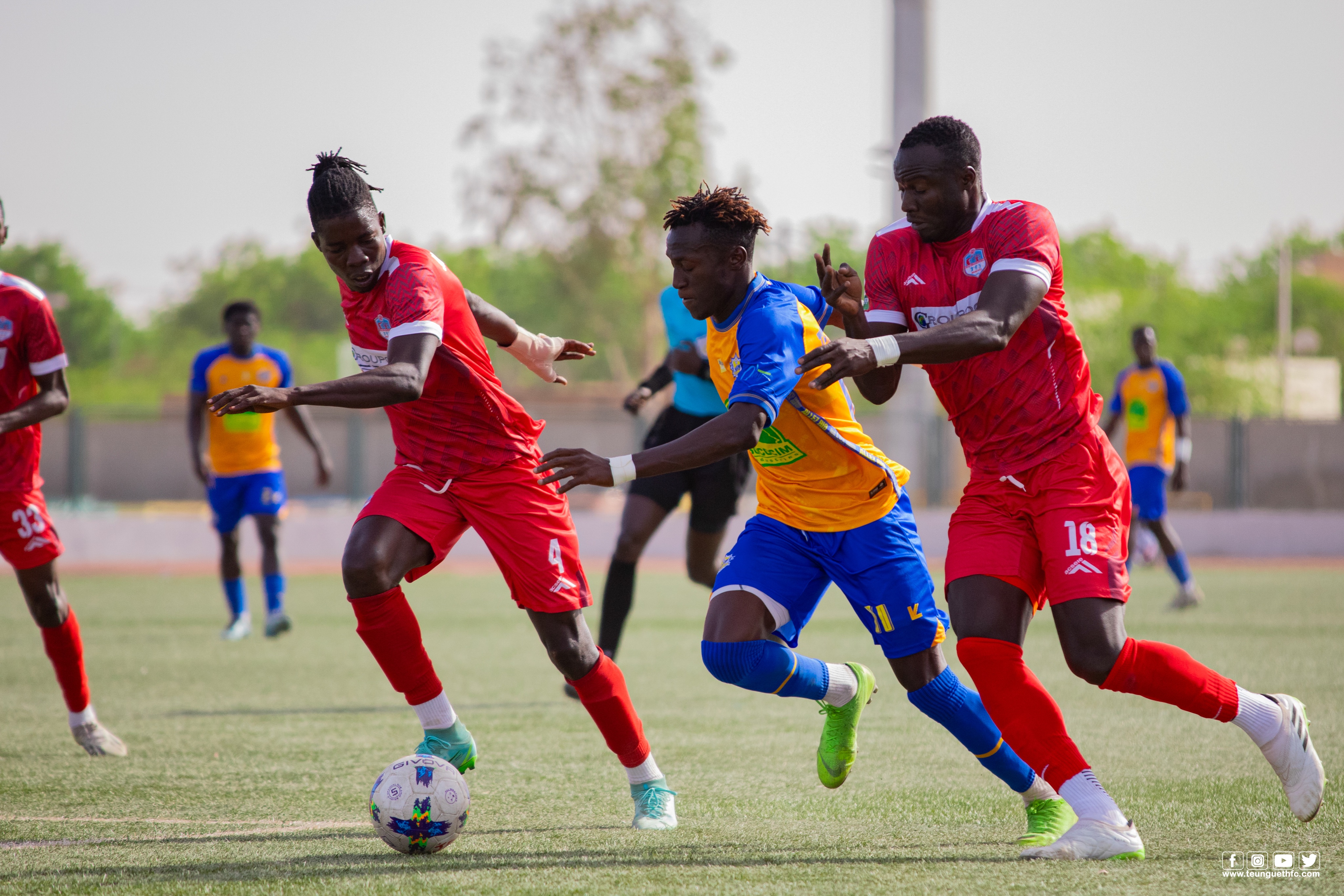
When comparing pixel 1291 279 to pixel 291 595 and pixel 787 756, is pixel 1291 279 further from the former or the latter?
pixel 787 756

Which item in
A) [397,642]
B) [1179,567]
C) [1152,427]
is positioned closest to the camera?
[397,642]

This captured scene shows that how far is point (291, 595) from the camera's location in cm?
1530

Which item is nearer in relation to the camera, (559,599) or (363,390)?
(363,390)

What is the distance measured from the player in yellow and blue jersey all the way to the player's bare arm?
2.90 m

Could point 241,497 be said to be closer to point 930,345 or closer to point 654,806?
point 654,806

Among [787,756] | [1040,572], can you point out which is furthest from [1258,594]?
[1040,572]

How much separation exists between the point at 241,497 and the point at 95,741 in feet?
16.4

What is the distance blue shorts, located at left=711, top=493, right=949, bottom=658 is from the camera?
4543mm

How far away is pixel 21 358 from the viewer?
605cm

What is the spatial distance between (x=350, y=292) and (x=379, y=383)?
85cm

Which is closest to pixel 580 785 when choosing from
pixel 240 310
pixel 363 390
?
pixel 363 390

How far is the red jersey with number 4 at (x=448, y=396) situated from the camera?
484 centimetres

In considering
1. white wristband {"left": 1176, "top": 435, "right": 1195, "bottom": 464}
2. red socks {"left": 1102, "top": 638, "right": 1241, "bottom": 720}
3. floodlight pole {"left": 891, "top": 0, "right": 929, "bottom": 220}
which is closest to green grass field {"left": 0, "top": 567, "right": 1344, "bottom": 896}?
red socks {"left": 1102, "top": 638, "right": 1241, "bottom": 720}

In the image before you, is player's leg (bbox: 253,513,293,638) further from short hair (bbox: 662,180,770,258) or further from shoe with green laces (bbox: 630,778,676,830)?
short hair (bbox: 662,180,770,258)
